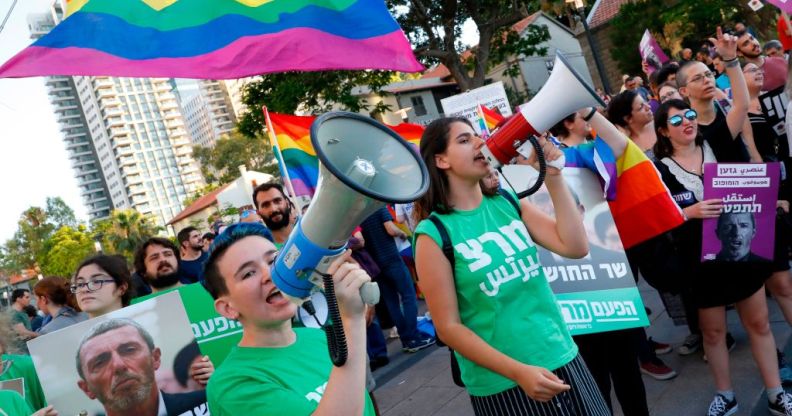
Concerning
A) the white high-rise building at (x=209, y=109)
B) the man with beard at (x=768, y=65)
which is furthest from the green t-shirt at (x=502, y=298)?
the white high-rise building at (x=209, y=109)

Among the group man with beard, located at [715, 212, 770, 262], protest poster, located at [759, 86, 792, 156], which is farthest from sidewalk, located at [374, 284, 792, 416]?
protest poster, located at [759, 86, 792, 156]

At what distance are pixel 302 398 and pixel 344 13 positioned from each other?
131 inches

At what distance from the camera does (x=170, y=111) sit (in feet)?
504

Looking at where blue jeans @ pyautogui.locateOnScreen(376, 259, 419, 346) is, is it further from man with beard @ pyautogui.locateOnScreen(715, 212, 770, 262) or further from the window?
the window

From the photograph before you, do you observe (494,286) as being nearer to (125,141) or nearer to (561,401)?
(561,401)

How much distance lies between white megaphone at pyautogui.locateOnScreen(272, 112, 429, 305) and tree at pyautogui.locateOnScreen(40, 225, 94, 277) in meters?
66.6

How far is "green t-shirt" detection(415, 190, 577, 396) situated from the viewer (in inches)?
79.0

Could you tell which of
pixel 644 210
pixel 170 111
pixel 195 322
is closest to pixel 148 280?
pixel 195 322

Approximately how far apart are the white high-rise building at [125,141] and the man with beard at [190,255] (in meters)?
146

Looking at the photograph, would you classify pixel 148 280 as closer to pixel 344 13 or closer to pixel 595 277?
pixel 344 13

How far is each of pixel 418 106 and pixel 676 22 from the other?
1551cm

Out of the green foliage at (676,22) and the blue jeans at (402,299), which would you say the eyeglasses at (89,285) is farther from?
the green foliage at (676,22)

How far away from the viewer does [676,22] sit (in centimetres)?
2641

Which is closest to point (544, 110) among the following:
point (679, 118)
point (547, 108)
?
point (547, 108)
